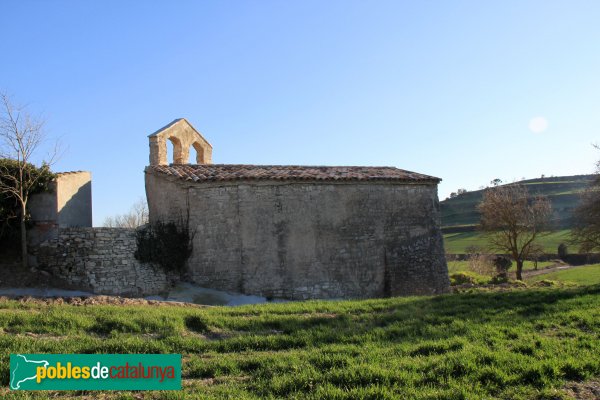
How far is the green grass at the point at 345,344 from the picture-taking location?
16.1 feet

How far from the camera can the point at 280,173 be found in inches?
596

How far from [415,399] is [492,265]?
34643mm

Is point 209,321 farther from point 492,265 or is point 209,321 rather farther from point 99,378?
point 492,265

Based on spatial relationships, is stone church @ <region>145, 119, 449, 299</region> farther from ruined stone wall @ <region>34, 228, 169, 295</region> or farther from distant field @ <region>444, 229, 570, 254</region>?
distant field @ <region>444, 229, 570, 254</region>

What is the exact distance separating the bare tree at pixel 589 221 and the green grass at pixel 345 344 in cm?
1181

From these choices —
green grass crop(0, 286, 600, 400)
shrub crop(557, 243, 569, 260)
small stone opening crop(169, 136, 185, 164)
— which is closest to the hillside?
shrub crop(557, 243, 569, 260)

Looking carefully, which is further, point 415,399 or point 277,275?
point 277,275

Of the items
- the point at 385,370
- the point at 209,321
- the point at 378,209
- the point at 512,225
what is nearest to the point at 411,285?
the point at 378,209

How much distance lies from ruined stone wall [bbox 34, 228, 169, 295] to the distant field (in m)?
40.0

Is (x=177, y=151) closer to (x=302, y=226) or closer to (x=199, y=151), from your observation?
(x=199, y=151)

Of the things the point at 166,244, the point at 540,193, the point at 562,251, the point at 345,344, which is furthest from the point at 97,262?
the point at 540,193

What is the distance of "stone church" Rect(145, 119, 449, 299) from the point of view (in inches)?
555

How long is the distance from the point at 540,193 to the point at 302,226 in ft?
184

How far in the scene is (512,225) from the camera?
109ft
